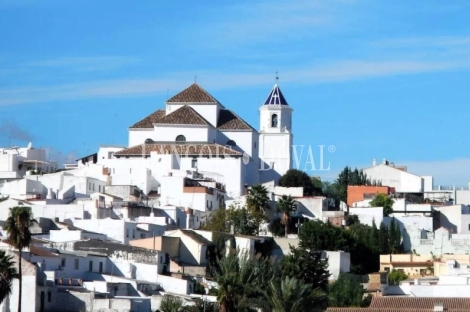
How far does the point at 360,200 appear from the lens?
82.4 meters

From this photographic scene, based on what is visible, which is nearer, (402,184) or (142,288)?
(142,288)

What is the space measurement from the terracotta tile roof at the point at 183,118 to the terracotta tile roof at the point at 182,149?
1303 millimetres

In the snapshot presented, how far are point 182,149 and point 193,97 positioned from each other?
5647 mm

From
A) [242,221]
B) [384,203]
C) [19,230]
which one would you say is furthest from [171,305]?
[384,203]

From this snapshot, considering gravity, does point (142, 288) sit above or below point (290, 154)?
below

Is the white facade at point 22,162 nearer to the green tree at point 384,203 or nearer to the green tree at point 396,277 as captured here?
the green tree at point 384,203

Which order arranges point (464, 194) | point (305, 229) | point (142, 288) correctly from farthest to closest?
point (464, 194) → point (305, 229) → point (142, 288)

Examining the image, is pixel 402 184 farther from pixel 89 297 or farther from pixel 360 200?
pixel 89 297

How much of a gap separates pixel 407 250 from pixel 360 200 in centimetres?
1065

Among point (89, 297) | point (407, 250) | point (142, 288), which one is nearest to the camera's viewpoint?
point (89, 297)

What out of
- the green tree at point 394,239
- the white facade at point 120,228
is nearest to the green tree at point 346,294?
the white facade at point 120,228

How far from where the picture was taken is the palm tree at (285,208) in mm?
71438

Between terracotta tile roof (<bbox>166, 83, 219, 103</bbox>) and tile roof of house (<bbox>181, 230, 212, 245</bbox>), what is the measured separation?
2350 cm

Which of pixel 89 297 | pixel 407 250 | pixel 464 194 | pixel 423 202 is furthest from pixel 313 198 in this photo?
pixel 89 297
